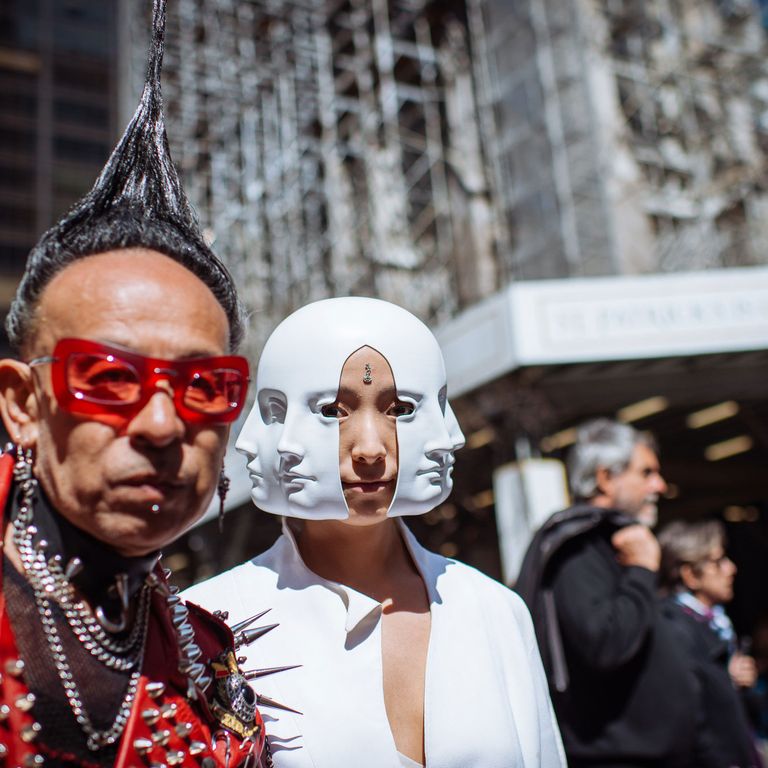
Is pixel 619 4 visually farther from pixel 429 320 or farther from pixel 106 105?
pixel 106 105

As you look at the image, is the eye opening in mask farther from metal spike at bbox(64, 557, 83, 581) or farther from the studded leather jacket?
metal spike at bbox(64, 557, 83, 581)

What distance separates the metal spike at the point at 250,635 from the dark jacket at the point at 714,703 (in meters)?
1.68

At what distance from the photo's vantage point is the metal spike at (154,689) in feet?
3.48

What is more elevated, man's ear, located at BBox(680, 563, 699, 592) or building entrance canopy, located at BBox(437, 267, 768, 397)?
building entrance canopy, located at BBox(437, 267, 768, 397)

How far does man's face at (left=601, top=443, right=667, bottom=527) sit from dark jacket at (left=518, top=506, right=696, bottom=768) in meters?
0.27

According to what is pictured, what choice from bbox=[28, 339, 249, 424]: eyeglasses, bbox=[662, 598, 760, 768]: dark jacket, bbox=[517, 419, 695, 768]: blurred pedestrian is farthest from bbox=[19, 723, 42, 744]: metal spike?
bbox=[662, 598, 760, 768]: dark jacket

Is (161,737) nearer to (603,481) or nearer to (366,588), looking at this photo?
(366,588)

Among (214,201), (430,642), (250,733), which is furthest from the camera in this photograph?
(214,201)

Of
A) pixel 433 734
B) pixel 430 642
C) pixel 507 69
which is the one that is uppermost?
pixel 507 69

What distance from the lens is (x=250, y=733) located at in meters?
1.19

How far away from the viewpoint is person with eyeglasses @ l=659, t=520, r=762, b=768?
105 inches

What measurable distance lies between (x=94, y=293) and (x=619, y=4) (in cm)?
1084

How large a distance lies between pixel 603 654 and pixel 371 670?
0.96m

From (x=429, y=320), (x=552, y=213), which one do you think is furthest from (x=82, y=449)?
(x=429, y=320)
